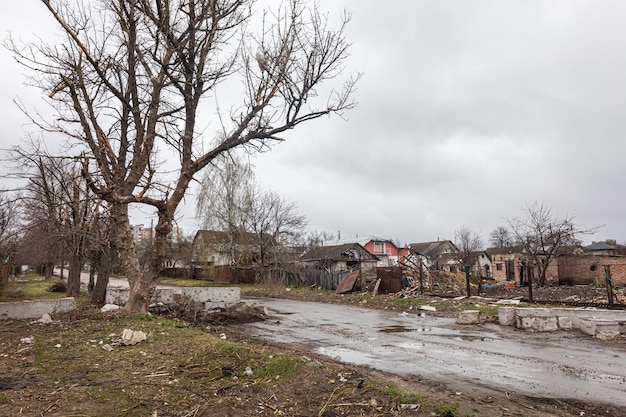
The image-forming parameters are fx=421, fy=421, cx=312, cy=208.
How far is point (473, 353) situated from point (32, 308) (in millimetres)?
11806

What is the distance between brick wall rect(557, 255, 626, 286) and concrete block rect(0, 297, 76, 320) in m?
29.1

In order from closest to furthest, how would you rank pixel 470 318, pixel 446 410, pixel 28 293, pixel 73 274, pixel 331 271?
pixel 446 410 < pixel 470 318 < pixel 73 274 < pixel 28 293 < pixel 331 271

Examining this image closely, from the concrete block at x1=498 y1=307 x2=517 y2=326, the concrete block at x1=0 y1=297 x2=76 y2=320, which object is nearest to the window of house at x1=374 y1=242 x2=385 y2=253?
the concrete block at x1=498 y1=307 x2=517 y2=326

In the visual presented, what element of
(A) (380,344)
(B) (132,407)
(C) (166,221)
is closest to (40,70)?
(C) (166,221)

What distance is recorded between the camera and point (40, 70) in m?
11.1

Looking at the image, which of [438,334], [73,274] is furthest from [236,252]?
[438,334]

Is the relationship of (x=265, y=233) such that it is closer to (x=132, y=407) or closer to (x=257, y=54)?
(x=257, y=54)

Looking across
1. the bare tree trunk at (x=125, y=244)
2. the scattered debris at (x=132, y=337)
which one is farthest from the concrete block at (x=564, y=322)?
the bare tree trunk at (x=125, y=244)

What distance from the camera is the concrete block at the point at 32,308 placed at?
11.7 m

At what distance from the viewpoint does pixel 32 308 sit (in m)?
12.0

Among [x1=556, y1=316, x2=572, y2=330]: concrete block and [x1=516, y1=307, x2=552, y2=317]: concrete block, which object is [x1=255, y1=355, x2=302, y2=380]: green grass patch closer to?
[x1=516, y1=307, x2=552, y2=317]: concrete block

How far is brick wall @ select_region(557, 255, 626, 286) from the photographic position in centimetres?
2738

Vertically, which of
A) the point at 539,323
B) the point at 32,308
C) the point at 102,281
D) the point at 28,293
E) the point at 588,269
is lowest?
the point at 28,293

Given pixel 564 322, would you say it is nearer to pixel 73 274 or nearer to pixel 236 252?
pixel 73 274
